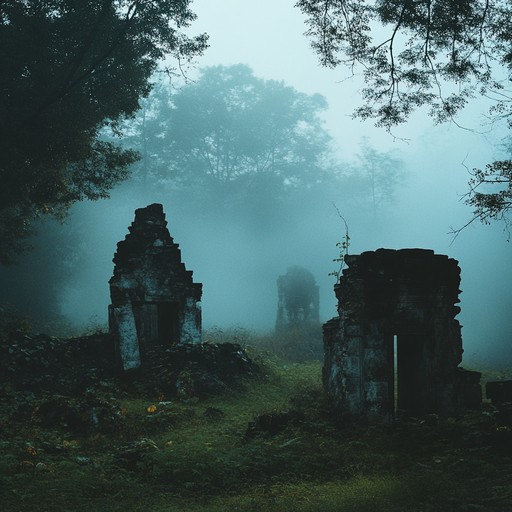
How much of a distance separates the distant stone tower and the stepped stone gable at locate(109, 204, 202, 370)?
14.3 metres

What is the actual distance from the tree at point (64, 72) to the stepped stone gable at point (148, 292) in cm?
345

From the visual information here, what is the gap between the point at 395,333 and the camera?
34.7 ft

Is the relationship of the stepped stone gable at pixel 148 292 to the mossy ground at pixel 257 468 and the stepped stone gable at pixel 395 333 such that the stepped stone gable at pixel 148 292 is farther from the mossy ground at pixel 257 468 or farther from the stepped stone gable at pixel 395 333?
the stepped stone gable at pixel 395 333

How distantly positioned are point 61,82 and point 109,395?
949cm

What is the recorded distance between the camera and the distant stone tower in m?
31.3

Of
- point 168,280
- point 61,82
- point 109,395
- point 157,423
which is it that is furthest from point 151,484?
point 61,82

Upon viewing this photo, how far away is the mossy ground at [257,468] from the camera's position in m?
6.20

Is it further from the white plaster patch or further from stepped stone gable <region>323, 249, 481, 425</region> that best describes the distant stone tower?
stepped stone gable <region>323, 249, 481, 425</region>

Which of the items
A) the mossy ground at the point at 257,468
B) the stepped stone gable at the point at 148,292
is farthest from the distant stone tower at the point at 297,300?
the mossy ground at the point at 257,468

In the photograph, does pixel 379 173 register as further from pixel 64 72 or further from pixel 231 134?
pixel 64 72

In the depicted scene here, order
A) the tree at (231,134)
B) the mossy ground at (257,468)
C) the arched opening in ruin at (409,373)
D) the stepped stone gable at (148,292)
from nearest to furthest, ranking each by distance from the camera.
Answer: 1. the mossy ground at (257,468)
2. the arched opening in ruin at (409,373)
3. the stepped stone gable at (148,292)
4. the tree at (231,134)

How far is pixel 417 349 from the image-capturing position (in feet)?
36.4

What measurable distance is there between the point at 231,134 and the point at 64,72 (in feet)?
114

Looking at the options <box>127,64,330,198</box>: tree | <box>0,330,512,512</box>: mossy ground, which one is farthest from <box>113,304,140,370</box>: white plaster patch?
<box>127,64,330,198</box>: tree
